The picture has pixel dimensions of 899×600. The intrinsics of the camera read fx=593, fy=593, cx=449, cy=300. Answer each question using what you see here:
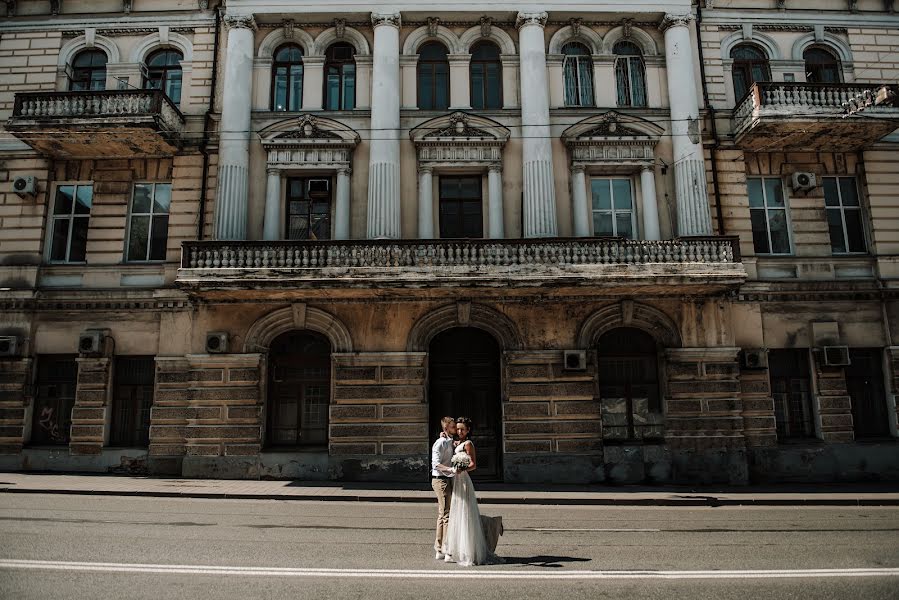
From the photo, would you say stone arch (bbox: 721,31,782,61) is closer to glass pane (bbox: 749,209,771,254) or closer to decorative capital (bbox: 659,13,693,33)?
decorative capital (bbox: 659,13,693,33)

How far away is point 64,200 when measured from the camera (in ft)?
56.5

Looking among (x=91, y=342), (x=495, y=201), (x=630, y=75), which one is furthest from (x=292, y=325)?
(x=630, y=75)

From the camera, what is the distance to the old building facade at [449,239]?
49.2 feet

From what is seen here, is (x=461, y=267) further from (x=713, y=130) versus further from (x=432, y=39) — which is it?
(x=713, y=130)

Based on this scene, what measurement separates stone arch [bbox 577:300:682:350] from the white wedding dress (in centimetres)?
892

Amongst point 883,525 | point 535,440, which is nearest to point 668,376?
point 535,440

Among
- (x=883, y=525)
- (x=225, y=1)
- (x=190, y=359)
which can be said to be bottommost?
(x=883, y=525)

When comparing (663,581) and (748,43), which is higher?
(748,43)

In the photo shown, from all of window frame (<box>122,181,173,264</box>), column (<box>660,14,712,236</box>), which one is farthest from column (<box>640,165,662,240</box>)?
window frame (<box>122,181,173,264</box>)

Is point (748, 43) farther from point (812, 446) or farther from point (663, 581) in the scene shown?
point (663, 581)

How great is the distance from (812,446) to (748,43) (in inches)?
471

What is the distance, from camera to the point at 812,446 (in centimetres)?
1559

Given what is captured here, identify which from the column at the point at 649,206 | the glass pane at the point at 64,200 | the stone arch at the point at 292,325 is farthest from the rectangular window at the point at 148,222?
the column at the point at 649,206

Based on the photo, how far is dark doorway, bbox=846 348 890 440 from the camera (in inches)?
637
